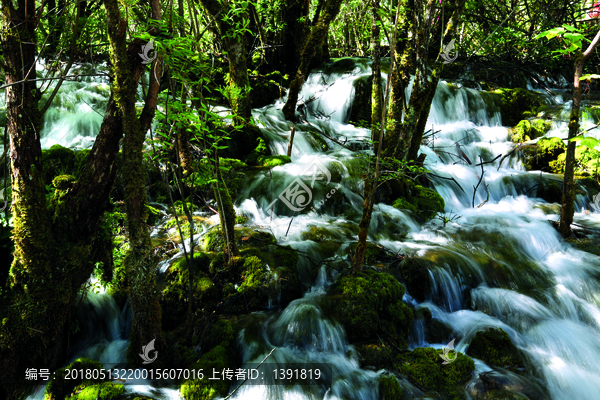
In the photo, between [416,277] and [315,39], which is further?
[315,39]

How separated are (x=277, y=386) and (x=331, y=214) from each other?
3.93 metres

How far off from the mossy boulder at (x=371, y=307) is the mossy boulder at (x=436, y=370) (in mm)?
287

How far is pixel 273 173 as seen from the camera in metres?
7.58

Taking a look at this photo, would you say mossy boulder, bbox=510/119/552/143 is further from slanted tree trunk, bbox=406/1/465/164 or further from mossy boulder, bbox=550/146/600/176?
slanted tree trunk, bbox=406/1/465/164

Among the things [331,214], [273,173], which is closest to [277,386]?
[331,214]

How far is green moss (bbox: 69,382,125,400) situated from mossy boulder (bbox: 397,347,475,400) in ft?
8.15

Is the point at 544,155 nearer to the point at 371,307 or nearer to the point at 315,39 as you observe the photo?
the point at 315,39

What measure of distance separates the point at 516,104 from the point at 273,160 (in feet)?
29.8

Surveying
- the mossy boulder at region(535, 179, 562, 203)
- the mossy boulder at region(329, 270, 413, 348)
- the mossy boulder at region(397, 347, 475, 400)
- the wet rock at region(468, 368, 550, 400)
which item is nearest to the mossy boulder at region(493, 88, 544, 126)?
the mossy boulder at region(535, 179, 562, 203)

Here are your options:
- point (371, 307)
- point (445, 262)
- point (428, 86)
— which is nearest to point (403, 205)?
point (445, 262)

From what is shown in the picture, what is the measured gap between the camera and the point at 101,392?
300 cm

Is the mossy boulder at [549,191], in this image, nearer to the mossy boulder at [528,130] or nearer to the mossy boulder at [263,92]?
the mossy boulder at [528,130]

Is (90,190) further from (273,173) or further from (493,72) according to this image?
(493,72)

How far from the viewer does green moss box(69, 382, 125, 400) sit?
2943 millimetres
